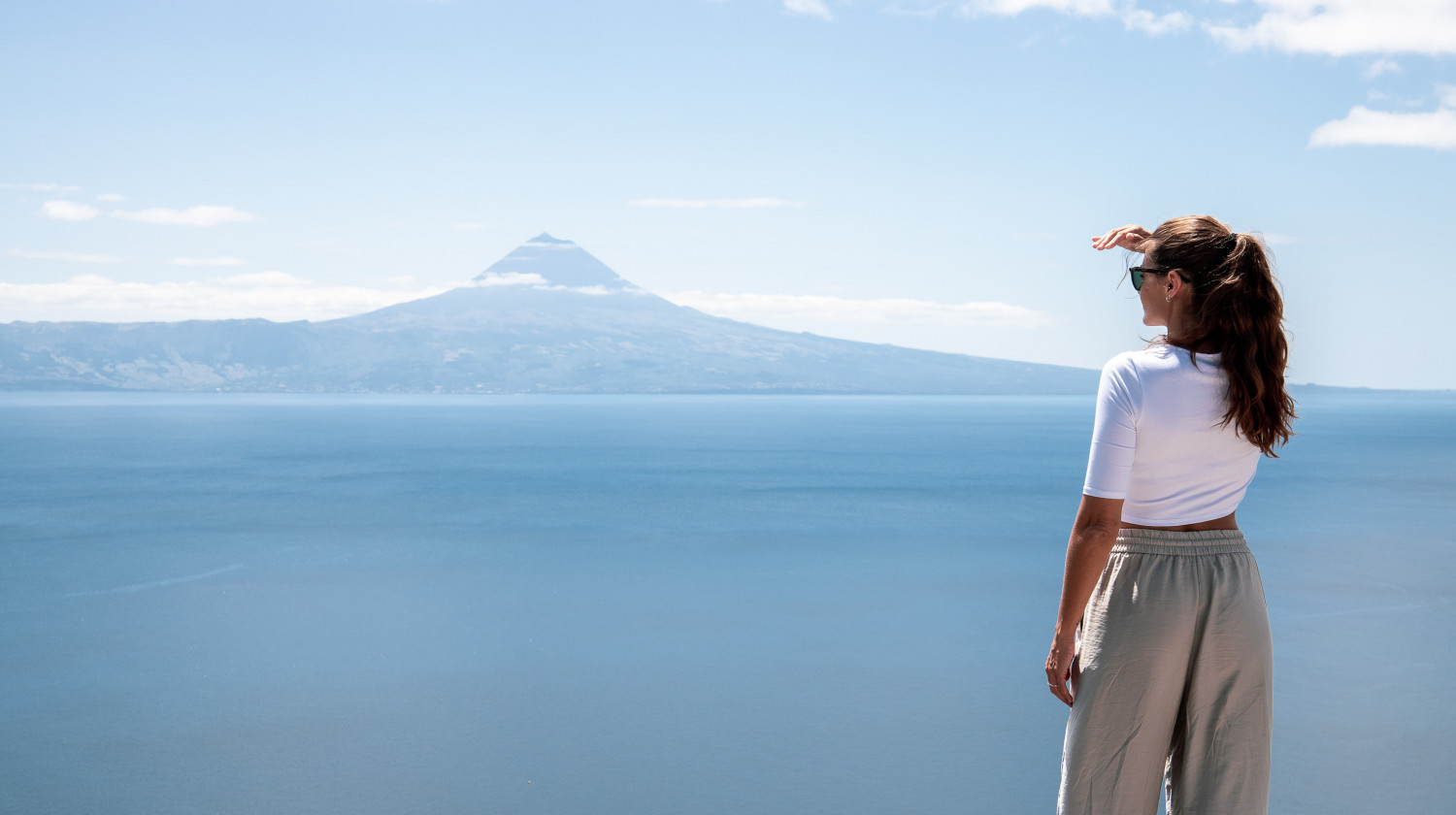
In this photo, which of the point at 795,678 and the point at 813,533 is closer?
the point at 795,678

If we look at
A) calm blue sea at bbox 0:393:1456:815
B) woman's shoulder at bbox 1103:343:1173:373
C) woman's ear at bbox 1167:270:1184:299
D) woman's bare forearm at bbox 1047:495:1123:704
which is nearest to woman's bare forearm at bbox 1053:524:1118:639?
woman's bare forearm at bbox 1047:495:1123:704

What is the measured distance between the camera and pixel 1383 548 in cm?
1720

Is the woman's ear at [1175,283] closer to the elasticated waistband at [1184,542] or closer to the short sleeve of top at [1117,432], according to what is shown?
the short sleeve of top at [1117,432]

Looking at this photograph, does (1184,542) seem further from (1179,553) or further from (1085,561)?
(1085,561)

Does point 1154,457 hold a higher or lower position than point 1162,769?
higher

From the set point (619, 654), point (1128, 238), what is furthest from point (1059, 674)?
point (619, 654)

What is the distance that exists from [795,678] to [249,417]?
8751cm

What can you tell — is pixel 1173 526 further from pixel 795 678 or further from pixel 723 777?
pixel 795 678

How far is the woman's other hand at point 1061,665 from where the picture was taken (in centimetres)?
205

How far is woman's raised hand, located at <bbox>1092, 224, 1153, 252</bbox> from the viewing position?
6.93 ft

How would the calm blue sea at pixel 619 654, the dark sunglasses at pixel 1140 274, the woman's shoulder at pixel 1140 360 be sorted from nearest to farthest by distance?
the woman's shoulder at pixel 1140 360
the dark sunglasses at pixel 1140 274
the calm blue sea at pixel 619 654

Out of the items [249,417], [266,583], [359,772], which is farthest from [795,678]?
[249,417]

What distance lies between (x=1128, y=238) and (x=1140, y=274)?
0.13 meters

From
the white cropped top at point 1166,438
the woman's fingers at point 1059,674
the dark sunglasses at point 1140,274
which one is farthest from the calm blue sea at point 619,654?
the dark sunglasses at point 1140,274
